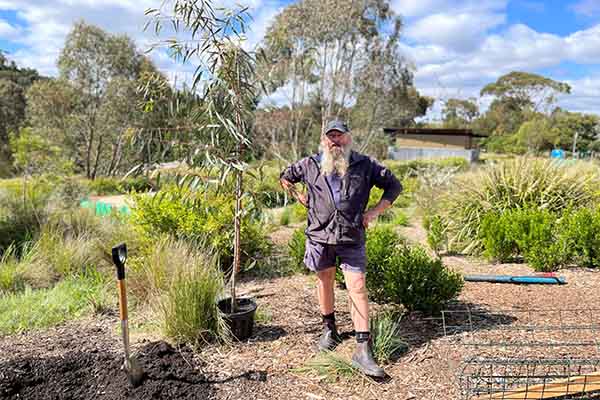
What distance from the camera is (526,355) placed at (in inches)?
120

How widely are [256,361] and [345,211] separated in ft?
3.71

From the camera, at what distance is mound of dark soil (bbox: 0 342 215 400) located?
269 cm

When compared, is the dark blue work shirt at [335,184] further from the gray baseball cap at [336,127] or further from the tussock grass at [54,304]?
the tussock grass at [54,304]

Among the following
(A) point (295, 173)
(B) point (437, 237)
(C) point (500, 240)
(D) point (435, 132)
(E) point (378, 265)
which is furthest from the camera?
(D) point (435, 132)

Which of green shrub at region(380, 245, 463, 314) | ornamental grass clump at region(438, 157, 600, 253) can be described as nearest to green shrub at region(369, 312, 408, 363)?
green shrub at region(380, 245, 463, 314)

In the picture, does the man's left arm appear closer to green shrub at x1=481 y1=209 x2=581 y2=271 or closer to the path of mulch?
the path of mulch

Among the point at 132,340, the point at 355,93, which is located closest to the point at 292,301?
the point at 132,340

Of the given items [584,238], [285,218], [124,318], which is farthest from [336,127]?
[285,218]

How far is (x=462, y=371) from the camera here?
270 centimetres

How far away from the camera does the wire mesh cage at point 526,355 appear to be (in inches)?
99.0

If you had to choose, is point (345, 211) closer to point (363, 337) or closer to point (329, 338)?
point (363, 337)

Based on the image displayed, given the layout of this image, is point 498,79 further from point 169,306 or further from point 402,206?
point 169,306

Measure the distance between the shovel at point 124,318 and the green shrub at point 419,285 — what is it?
194cm

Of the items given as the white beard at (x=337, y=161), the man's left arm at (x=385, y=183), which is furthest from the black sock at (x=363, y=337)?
the white beard at (x=337, y=161)
